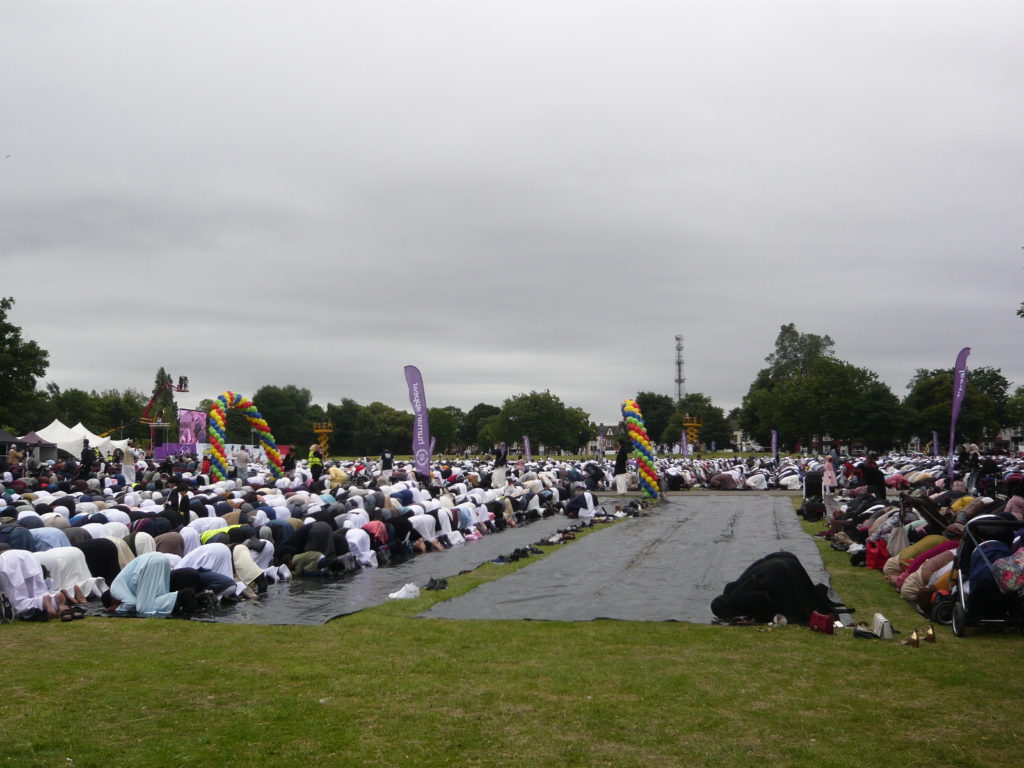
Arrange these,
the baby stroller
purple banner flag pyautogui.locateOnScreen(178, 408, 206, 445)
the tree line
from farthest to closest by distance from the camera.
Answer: the tree line < purple banner flag pyautogui.locateOnScreen(178, 408, 206, 445) < the baby stroller

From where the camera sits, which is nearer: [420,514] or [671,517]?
[420,514]

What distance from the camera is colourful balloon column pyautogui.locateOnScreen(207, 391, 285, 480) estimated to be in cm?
2956

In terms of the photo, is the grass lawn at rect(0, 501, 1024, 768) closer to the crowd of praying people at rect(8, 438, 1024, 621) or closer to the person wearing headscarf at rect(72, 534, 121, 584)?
the crowd of praying people at rect(8, 438, 1024, 621)

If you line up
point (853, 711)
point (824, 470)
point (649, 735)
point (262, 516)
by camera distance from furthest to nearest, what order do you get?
point (824, 470) → point (262, 516) → point (853, 711) → point (649, 735)

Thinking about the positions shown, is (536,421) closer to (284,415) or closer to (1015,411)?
(284,415)

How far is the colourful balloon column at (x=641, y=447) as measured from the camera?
27.2 meters

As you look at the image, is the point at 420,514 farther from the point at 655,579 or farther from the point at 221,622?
the point at 221,622

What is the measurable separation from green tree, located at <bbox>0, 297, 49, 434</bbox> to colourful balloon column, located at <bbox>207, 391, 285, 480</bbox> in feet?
53.0

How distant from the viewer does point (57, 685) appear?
721 cm

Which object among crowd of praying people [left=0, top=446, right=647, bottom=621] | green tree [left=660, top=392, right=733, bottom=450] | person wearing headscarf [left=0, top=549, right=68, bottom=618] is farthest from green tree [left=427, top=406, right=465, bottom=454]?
person wearing headscarf [left=0, top=549, right=68, bottom=618]

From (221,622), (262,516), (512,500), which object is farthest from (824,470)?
(221,622)

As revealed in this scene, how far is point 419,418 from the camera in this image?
75.8 feet

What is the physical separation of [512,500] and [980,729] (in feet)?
60.8

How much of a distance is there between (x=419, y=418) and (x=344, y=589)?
10.7 m
